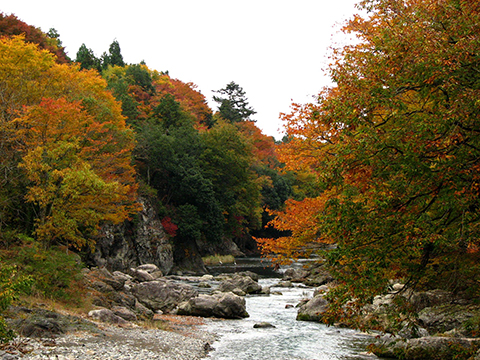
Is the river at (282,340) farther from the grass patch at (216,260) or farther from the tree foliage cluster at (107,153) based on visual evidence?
the grass patch at (216,260)

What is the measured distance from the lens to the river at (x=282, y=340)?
14695 millimetres

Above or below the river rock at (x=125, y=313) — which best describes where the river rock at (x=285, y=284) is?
below

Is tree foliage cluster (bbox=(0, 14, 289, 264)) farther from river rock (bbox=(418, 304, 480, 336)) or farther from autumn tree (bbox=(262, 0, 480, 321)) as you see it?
river rock (bbox=(418, 304, 480, 336))

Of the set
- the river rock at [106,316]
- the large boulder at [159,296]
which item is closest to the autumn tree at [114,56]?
the large boulder at [159,296]

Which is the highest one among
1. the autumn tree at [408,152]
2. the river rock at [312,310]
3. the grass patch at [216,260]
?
the autumn tree at [408,152]

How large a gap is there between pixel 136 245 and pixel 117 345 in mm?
32341

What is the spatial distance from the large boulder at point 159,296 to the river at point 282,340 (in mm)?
3785

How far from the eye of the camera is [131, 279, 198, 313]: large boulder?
2348 centimetres

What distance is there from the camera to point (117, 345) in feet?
40.7

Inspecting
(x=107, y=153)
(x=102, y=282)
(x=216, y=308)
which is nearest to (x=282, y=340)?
(x=216, y=308)

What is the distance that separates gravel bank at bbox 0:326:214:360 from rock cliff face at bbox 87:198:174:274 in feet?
64.7

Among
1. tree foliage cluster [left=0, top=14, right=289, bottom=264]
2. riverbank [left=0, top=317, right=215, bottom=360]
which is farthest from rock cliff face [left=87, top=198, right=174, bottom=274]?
riverbank [left=0, top=317, right=215, bottom=360]

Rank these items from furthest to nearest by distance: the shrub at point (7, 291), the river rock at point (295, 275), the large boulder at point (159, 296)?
1. the river rock at point (295, 275)
2. the large boulder at point (159, 296)
3. the shrub at point (7, 291)

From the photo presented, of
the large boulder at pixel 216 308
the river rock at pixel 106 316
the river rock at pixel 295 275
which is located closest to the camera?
the river rock at pixel 106 316
